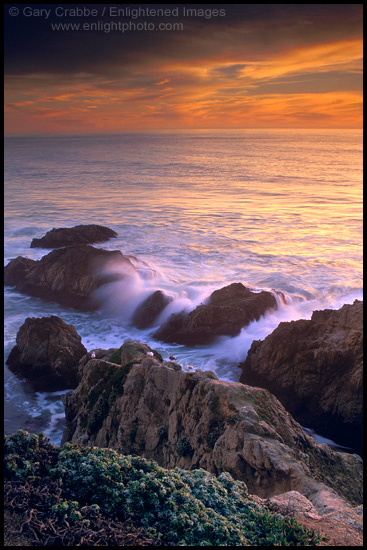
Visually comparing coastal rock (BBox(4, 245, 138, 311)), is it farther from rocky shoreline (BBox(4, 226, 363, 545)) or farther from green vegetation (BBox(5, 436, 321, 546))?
green vegetation (BBox(5, 436, 321, 546))

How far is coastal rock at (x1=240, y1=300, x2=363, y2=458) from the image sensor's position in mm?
17031

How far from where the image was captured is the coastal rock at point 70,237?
4091 cm

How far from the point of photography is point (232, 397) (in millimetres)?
11523

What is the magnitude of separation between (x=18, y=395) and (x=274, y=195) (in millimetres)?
62299

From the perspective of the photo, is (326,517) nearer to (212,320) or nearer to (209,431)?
(209,431)

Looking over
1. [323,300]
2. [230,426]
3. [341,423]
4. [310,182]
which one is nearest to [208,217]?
[323,300]

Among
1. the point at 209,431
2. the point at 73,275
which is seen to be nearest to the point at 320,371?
the point at 209,431

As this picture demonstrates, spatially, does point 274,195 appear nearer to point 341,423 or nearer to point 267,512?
point 341,423

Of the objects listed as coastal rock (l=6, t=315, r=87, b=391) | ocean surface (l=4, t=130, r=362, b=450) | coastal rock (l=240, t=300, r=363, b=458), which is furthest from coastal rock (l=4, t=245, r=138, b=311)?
coastal rock (l=240, t=300, r=363, b=458)

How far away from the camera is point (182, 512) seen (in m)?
7.06

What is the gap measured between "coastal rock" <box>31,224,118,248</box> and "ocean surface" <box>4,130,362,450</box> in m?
1.26

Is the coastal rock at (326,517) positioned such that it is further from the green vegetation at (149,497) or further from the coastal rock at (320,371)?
the coastal rock at (320,371)

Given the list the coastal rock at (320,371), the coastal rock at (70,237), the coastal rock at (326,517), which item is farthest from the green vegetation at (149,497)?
the coastal rock at (70,237)

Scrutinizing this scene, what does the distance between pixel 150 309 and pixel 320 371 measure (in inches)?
498
